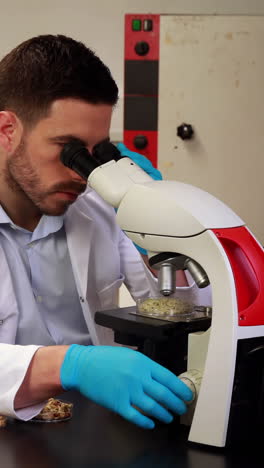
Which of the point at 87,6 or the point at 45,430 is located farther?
the point at 87,6

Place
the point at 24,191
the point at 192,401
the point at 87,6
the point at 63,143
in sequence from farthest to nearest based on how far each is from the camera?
1. the point at 87,6
2. the point at 24,191
3. the point at 63,143
4. the point at 192,401

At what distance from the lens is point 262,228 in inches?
120

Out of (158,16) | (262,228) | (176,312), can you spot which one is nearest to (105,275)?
(176,312)

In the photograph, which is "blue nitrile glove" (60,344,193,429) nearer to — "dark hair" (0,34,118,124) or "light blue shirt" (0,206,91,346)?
"light blue shirt" (0,206,91,346)

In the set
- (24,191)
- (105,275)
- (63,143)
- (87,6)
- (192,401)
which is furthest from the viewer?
(87,6)

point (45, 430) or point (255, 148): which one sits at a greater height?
point (255, 148)

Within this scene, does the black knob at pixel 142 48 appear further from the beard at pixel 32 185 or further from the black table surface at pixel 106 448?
the black table surface at pixel 106 448

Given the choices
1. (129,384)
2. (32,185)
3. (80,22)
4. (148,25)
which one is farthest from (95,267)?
(80,22)

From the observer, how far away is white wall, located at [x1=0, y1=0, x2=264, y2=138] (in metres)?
3.56

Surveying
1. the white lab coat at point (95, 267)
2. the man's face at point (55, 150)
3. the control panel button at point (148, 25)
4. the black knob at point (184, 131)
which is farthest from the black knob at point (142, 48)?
the man's face at point (55, 150)

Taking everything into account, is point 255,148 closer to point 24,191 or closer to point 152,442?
point 24,191

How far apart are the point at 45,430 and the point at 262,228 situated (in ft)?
6.91

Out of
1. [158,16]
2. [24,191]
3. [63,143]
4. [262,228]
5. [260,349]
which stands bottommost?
[262,228]

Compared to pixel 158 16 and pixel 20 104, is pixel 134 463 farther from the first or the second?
pixel 158 16
